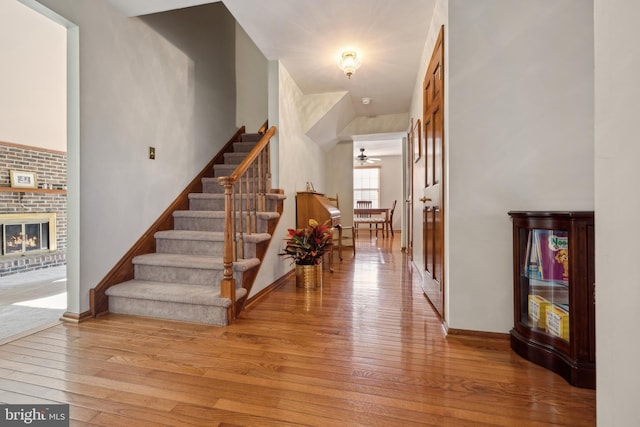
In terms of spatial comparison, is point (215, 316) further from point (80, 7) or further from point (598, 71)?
point (80, 7)

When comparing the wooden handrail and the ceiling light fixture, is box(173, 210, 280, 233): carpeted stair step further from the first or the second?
the ceiling light fixture

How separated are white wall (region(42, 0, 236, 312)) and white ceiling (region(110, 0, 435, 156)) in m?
0.39

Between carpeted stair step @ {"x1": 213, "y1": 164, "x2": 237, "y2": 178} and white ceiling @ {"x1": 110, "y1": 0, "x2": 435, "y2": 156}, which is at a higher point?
white ceiling @ {"x1": 110, "y1": 0, "x2": 435, "y2": 156}

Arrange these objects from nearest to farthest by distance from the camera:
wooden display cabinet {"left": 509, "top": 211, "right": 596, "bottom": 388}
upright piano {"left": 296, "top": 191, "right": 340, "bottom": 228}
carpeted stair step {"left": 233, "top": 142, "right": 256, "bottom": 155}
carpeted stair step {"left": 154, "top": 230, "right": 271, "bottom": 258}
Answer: wooden display cabinet {"left": 509, "top": 211, "right": 596, "bottom": 388}
carpeted stair step {"left": 154, "top": 230, "right": 271, "bottom": 258}
upright piano {"left": 296, "top": 191, "right": 340, "bottom": 228}
carpeted stair step {"left": 233, "top": 142, "right": 256, "bottom": 155}

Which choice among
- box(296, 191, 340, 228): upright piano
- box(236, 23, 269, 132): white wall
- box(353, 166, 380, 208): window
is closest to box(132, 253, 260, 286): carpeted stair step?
box(296, 191, 340, 228): upright piano

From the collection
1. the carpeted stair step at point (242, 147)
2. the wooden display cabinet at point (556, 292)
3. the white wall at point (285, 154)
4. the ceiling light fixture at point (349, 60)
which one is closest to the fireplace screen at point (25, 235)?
the carpeted stair step at point (242, 147)

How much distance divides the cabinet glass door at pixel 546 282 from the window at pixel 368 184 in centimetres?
925

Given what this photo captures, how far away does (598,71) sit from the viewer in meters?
0.72

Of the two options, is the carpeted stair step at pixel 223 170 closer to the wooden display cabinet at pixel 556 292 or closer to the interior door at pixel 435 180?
the interior door at pixel 435 180

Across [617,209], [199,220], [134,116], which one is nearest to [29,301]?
[199,220]

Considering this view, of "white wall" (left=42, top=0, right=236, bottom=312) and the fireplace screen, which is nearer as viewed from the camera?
"white wall" (left=42, top=0, right=236, bottom=312)

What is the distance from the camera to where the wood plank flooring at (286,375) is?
1223 millimetres

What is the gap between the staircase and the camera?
226 centimetres

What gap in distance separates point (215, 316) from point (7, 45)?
4564mm
